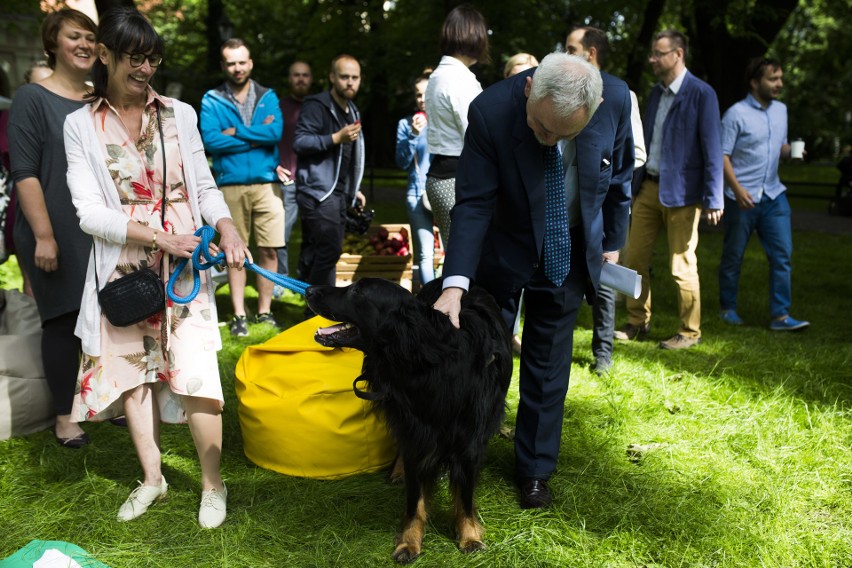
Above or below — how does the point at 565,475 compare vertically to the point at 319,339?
below

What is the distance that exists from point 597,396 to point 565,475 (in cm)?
106

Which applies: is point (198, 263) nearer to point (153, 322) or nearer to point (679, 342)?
point (153, 322)

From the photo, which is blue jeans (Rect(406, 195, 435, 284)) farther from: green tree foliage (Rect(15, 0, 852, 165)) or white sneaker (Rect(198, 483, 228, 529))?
green tree foliage (Rect(15, 0, 852, 165))

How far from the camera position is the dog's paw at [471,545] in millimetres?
2781

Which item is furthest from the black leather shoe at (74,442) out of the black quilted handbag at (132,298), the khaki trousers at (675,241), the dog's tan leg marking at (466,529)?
the khaki trousers at (675,241)

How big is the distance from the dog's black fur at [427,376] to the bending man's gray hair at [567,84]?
821 millimetres

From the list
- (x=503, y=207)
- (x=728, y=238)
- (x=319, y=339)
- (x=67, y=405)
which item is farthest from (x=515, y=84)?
(x=728, y=238)

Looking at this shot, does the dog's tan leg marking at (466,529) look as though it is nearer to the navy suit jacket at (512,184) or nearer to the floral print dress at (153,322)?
the navy suit jacket at (512,184)

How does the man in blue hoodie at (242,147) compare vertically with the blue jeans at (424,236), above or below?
above

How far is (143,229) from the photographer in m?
2.60

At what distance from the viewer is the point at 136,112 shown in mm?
2725

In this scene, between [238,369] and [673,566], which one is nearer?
[673,566]

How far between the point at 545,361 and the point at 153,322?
5.40 feet

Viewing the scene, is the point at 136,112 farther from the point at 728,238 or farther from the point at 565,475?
the point at 728,238
